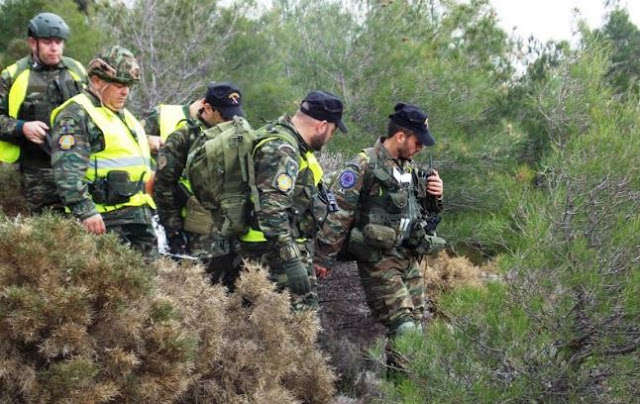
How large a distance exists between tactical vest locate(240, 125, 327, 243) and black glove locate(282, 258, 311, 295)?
308mm

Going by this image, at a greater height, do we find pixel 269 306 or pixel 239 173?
pixel 239 173

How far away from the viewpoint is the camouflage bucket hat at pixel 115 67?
439cm

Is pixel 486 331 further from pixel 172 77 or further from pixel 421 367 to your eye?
pixel 172 77

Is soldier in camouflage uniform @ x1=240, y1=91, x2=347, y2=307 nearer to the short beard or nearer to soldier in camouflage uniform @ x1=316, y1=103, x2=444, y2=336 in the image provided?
the short beard

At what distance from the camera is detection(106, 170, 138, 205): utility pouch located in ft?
Result: 14.7

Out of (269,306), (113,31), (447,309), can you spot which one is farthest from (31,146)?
(113,31)

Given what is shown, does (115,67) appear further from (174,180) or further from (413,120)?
(413,120)

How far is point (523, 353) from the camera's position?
11.0 ft

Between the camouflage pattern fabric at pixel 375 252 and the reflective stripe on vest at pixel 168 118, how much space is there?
1154mm

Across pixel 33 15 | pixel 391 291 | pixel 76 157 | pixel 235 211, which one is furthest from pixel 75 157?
pixel 33 15

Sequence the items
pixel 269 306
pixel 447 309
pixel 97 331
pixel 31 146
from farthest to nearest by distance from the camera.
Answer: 1. pixel 31 146
2. pixel 269 306
3. pixel 447 309
4. pixel 97 331

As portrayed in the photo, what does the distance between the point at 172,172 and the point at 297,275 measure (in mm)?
1227

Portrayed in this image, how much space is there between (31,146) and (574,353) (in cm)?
330

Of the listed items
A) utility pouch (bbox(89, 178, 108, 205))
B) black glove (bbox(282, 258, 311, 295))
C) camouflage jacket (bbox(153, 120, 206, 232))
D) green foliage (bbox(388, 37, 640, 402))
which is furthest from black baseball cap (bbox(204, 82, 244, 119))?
green foliage (bbox(388, 37, 640, 402))
